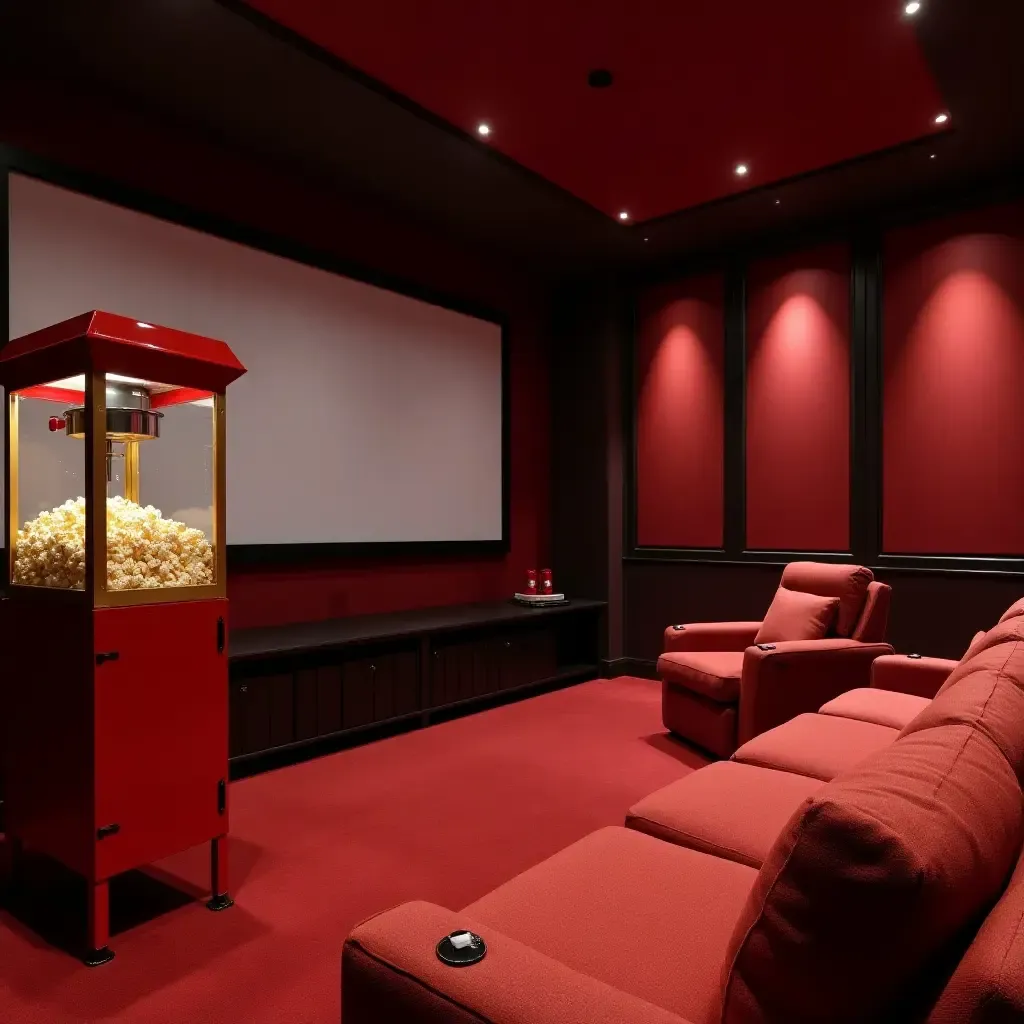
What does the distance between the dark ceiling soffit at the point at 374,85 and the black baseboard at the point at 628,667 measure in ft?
10.2

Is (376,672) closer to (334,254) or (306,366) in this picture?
(306,366)

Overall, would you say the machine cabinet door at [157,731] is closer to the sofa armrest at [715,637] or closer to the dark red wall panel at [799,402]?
the sofa armrest at [715,637]

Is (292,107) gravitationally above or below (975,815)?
above

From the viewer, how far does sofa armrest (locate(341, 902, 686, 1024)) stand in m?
0.90

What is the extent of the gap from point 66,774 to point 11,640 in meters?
0.50

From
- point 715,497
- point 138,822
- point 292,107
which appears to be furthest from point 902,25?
point 138,822

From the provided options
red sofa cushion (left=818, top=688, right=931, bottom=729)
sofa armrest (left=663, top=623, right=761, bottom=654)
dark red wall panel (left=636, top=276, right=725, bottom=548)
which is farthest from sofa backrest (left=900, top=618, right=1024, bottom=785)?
dark red wall panel (left=636, top=276, right=725, bottom=548)

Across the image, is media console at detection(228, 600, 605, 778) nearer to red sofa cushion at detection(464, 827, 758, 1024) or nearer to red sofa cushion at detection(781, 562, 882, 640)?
red sofa cushion at detection(781, 562, 882, 640)

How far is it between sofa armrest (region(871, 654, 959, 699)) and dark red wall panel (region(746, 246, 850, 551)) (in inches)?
64.4

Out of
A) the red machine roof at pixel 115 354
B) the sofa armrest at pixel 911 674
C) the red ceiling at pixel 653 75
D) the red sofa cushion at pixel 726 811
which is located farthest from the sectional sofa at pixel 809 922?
the red ceiling at pixel 653 75

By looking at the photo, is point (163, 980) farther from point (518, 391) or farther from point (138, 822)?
point (518, 391)

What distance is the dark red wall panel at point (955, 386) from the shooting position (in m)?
4.25

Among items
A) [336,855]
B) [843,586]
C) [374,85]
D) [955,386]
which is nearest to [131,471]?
[336,855]

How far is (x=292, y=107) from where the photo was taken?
352 cm
